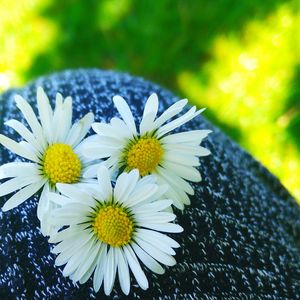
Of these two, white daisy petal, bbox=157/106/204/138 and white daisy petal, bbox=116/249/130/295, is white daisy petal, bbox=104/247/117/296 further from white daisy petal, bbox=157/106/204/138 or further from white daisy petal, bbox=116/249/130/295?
white daisy petal, bbox=157/106/204/138

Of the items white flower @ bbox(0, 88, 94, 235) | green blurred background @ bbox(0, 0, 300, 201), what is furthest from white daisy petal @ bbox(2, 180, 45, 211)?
green blurred background @ bbox(0, 0, 300, 201)

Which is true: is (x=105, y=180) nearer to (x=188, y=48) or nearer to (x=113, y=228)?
(x=113, y=228)

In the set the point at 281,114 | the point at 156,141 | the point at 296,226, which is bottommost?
the point at 156,141

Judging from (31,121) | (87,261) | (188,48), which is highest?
(188,48)

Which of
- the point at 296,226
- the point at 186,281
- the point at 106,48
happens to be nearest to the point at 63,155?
the point at 186,281

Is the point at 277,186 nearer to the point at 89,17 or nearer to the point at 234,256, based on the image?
the point at 234,256

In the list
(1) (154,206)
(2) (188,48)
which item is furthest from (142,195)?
(2) (188,48)
